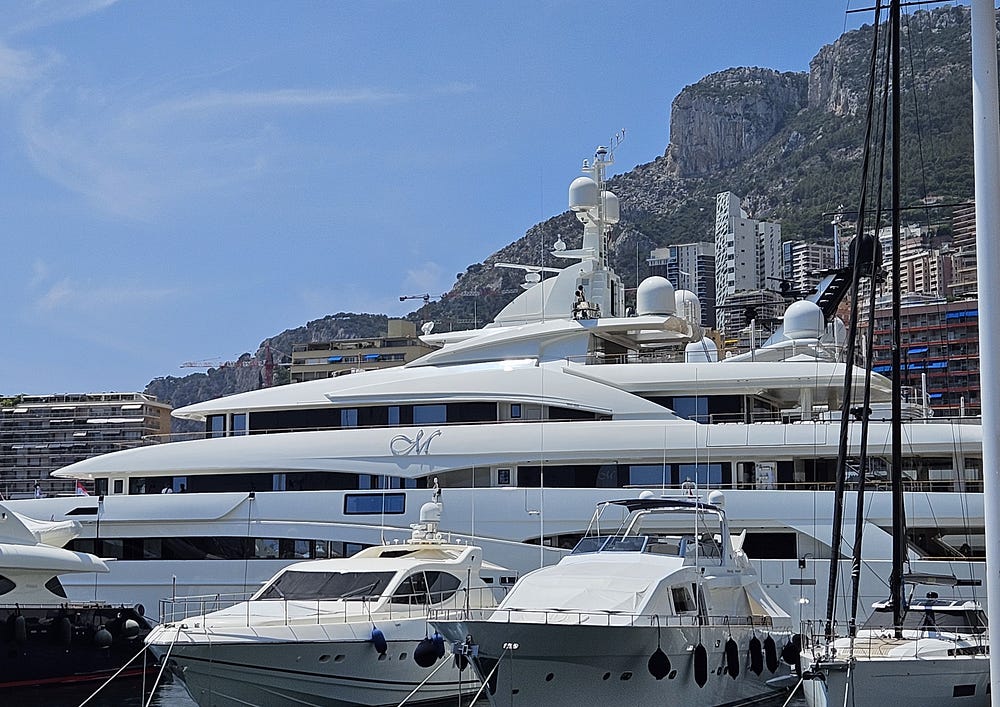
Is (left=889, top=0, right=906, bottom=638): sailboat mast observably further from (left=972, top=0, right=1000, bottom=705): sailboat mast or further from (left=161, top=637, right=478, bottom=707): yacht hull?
(left=972, top=0, right=1000, bottom=705): sailboat mast

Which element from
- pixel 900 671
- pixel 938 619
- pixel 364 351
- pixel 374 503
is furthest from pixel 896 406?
pixel 364 351

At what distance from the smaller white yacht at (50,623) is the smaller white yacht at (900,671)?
445 inches

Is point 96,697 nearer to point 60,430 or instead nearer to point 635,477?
point 635,477

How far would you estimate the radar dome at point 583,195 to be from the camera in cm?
3152

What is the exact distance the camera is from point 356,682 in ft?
57.0

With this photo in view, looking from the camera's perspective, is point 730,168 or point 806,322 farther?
point 730,168

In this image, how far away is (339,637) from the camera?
17.1m

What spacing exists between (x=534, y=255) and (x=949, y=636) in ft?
390

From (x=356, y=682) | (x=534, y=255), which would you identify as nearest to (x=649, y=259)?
(x=534, y=255)

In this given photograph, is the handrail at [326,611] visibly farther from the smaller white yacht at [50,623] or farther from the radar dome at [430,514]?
the smaller white yacht at [50,623]

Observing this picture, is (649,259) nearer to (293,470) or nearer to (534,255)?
(534,255)

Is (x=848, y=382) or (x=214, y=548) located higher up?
(x=848, y=382)

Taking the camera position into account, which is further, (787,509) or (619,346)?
(619,346)

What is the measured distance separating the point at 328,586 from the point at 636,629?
5570 millimetres
